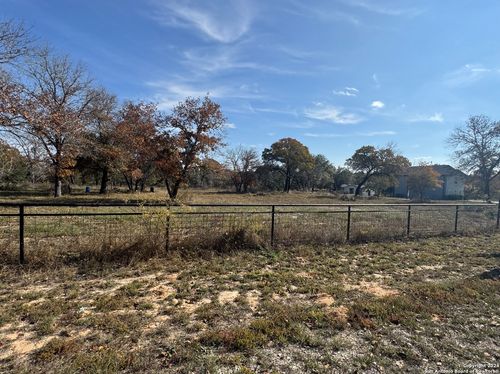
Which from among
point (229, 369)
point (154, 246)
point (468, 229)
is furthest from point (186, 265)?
point (468, 229)

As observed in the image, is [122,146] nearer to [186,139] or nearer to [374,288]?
[186,139]

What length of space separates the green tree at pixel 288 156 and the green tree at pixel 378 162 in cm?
961

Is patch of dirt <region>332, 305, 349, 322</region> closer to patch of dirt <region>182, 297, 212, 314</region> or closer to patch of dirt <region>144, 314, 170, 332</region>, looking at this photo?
patch of dirt <region>182, 297, 212, 314</region>

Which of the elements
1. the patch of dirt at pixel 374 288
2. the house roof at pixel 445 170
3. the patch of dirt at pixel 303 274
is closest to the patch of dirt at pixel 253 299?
the patch of dirt at pixel 303 274

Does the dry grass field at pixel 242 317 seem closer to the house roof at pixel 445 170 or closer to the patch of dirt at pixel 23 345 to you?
the patch of dirt at pixel 23 345

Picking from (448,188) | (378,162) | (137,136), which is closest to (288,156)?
(378,162)

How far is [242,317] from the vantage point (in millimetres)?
3742

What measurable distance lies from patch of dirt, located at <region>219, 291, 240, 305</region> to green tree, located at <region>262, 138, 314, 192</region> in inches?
2129

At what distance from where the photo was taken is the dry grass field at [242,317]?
110 inches

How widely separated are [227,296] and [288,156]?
55.5m

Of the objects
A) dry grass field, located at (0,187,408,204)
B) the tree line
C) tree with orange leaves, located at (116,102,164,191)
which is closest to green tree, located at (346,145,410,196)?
the tree line

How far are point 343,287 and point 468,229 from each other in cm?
952

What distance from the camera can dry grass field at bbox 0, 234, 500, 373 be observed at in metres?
2.80

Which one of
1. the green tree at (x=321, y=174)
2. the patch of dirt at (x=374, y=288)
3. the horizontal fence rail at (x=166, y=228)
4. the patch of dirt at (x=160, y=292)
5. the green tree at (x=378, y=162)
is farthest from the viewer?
the green tree at (x=321, y=174)
